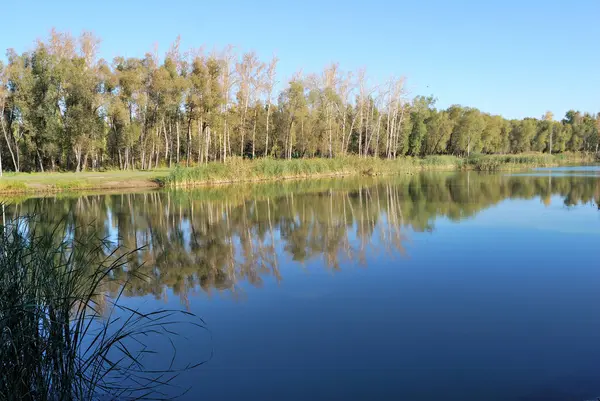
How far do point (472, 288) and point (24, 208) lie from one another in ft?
54.8

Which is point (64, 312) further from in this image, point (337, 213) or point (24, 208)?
point (24, 208)

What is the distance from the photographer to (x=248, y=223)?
50.3ft

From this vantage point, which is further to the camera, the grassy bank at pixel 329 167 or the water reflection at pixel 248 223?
the grassy bank at pixel 329 167

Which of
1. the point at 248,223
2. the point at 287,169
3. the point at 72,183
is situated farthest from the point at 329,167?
the point at 248,223

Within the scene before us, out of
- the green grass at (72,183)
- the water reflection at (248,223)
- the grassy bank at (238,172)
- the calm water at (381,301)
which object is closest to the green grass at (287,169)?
the grassy bank at (238,172)

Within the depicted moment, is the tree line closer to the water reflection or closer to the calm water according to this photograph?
the water reflection

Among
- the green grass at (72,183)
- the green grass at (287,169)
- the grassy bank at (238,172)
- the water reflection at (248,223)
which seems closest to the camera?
the water reflection at (248,223)

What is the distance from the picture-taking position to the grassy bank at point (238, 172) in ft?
91.6

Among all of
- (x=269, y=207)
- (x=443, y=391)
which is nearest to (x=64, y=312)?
(x=443, y=391)

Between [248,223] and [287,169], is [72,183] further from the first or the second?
[248,223]

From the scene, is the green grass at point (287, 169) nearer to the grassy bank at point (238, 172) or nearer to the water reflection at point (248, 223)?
the grassy bank at point (238, 172)

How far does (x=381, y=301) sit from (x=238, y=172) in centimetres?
2736

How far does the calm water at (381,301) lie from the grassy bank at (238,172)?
44.4 ft

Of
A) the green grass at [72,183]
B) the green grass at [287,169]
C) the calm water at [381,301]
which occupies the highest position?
the green grass at [287,169]
